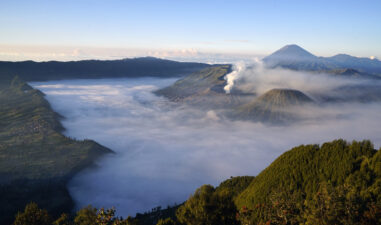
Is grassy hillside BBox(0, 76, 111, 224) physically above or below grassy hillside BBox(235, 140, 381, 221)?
below

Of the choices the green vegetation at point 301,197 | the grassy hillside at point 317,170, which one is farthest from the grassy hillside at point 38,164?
the grassy hillside at point 317,170

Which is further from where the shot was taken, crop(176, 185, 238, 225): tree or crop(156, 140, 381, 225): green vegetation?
crop(176, 185, 238, 225): tree

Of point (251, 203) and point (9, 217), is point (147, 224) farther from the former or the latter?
point (9, 217)

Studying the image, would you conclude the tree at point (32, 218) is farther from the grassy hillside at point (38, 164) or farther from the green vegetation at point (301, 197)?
the grassy hillside at point (38, 164)

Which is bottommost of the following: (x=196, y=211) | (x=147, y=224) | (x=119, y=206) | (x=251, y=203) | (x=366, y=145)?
(x=119, y=206)

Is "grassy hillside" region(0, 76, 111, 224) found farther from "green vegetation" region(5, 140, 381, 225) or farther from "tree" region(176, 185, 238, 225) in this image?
"tree" region(176, 185, 238, 225)

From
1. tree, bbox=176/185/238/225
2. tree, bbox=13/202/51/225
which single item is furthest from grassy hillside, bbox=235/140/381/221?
tree, bbox=13/202/51/225

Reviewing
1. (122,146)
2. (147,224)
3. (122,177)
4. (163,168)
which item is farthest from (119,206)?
(122,146)

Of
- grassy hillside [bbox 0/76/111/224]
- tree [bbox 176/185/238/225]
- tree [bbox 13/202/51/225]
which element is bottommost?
grassy hillside [bbox 0/76/111/224]
